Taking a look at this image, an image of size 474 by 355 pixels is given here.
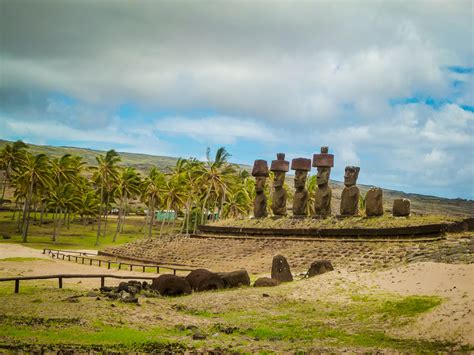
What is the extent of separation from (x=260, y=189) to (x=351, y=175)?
9.66 metres

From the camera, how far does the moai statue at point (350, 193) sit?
31.2 metres

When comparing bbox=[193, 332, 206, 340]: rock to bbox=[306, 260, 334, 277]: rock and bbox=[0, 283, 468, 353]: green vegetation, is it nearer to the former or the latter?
bbox=[0, 283, 468, 353]: green vegetation

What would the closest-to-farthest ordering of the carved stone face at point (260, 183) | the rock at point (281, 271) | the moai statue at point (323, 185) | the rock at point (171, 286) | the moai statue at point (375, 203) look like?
the rock at point (171, 286)
the rock at point (281, 271)
the moai statue at point (375, 203)
the moai statue at point (323, 185)
the carved stone face at point (260, 183)

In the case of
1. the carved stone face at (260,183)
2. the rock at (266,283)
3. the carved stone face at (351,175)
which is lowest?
the rock at (266,283)

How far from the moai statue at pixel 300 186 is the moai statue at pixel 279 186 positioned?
6.10ft

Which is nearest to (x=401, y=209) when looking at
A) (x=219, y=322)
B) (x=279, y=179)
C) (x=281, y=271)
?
(x=281, y=271)

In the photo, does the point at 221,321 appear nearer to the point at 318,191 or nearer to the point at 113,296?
the point at 113,296

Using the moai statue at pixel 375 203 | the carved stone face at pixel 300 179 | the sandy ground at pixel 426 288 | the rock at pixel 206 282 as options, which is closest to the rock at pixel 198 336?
the sandy ground at pixel 426 288

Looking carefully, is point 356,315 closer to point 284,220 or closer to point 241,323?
point 241,323

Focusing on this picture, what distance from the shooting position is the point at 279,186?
38625 mm

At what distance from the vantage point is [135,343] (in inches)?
456

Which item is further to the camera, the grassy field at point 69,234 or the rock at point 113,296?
the grassy field at point 69,234

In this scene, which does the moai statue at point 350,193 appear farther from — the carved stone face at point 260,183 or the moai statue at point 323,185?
the carved stone face at point 260,183

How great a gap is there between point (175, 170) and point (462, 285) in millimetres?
52868
